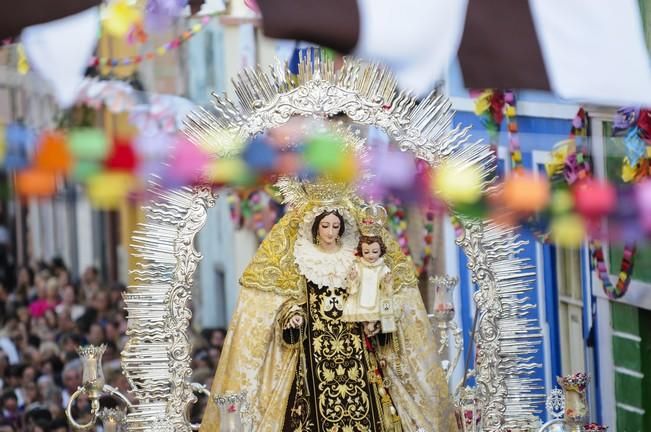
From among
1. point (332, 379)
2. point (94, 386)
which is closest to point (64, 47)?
point (94, 386)

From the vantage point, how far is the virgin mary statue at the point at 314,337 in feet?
30.9

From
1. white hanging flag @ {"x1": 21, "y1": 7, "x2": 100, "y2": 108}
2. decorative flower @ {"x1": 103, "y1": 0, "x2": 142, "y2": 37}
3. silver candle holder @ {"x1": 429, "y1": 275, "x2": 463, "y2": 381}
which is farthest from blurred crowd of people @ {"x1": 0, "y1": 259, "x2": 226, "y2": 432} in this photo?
white hanging flag @ {"x1": 21, "y1": 7, "x2": 100, "y2": 108}

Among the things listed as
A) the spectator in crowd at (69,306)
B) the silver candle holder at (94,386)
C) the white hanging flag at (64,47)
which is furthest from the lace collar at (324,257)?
the spectator in crowd at (69,306)

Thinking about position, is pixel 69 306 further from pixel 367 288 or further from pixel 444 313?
pixel 367 288

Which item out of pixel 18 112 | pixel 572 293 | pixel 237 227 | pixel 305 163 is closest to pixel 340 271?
pixel 305 163

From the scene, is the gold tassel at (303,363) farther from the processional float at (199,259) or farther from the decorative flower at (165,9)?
the decorative flower at (165,9)

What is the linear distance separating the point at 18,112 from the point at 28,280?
3448mm

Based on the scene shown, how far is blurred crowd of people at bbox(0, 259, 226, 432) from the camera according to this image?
44.2 feet

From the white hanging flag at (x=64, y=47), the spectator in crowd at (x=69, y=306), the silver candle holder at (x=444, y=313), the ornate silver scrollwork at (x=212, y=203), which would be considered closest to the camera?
the white hanging flag at (x=64, y=47)

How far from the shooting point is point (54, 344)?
575 inches

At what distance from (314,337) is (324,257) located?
40cm

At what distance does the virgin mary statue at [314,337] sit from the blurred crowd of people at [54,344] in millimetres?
3508

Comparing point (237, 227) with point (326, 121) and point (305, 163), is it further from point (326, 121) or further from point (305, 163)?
point (305, 163)

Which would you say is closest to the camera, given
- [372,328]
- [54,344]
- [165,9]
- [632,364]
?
[372,328]
